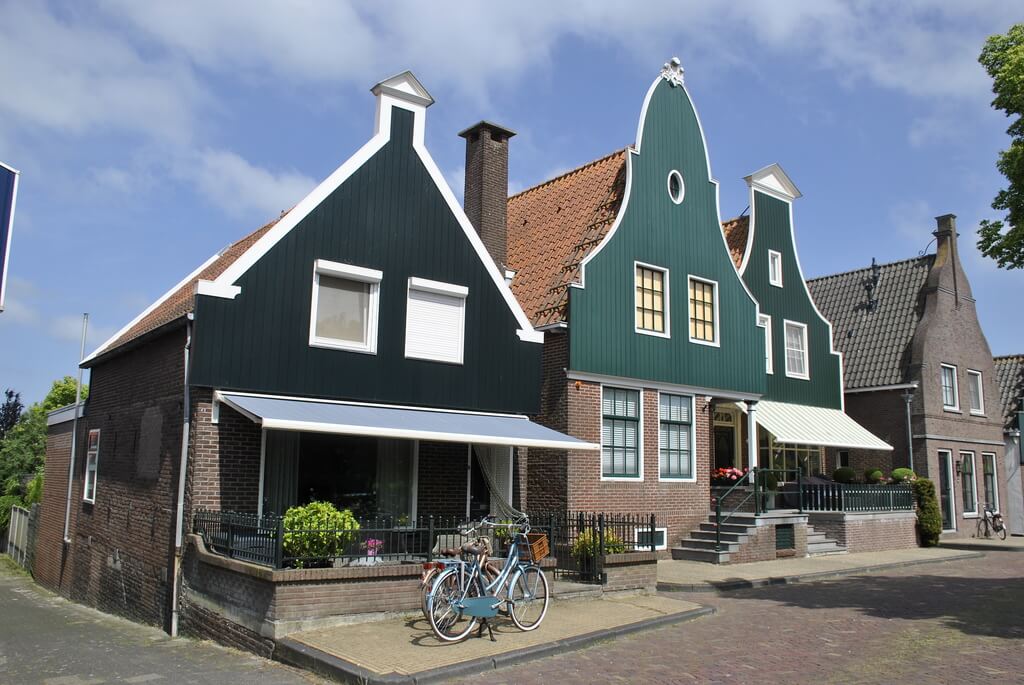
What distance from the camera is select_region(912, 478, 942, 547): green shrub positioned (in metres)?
25.3

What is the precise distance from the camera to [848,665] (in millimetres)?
9633

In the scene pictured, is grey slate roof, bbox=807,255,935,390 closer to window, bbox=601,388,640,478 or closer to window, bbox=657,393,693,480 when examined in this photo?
window, bbox=657,393,693,480

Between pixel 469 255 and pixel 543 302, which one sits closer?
pixel 469 255

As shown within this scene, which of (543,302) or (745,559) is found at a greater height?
(543,302)

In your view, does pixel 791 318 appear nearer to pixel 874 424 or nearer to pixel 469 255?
pixel 874 424

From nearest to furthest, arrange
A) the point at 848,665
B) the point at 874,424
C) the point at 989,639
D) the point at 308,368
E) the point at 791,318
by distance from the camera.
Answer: the point at 848,665, the point at 989,639, the point at 308,368, the point at 791,318, the point at 874,424

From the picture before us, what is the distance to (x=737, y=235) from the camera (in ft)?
85.5

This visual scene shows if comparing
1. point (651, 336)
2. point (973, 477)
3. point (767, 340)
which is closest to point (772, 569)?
point (651, 336)

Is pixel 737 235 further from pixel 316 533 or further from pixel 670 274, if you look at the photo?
pixel 316 533

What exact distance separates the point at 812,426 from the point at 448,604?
56.2ft

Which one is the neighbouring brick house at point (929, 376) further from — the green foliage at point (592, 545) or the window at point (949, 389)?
the green foliage at point (592, 545)

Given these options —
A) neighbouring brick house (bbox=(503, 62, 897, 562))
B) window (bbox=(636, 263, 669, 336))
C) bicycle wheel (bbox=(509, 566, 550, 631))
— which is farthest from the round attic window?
bicycle wheel (bbox=(509, 566, 550, 631))

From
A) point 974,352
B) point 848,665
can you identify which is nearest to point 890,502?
point 974,352

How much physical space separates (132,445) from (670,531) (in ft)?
38.5
